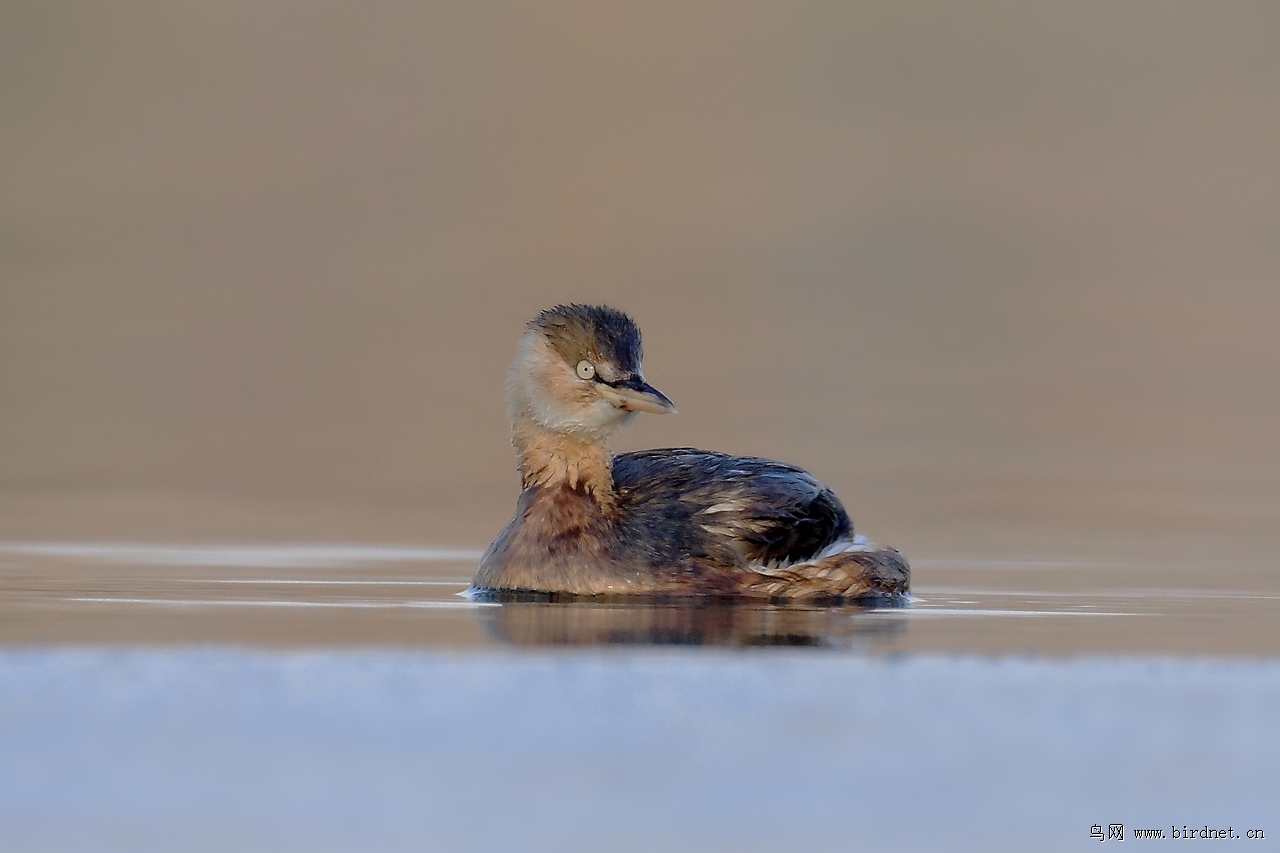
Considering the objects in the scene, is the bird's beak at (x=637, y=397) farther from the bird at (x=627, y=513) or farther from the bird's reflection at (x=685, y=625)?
the bird's reflection at (x=685, y=625)

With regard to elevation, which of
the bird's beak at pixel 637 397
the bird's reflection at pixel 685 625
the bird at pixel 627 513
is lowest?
the bird's reflection at pixel 685 625

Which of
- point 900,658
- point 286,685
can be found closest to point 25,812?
point 286,685

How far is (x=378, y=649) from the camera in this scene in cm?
545

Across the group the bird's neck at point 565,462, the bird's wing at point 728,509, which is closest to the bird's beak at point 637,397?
the bird's neck at point 565,462

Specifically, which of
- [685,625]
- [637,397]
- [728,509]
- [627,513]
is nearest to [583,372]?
[637,397]

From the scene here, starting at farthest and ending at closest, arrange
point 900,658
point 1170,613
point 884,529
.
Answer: point 884,529
point 1170,613
point 900,658

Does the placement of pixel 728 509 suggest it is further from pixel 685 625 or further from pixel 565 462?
pixel 685 625

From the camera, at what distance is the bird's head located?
25.6ft

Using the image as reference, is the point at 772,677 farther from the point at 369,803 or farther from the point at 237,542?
the point at 237,542

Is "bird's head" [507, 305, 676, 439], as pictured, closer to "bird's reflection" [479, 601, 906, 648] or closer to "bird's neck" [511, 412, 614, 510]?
"bird's neck" [511, 412, 614, 510]

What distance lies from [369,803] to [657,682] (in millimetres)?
1376

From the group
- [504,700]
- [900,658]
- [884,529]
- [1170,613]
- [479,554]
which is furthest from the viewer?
[884,529]

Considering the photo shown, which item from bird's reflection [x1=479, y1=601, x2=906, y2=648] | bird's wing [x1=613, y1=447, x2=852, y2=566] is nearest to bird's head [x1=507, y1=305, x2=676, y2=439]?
bird's wing [x1=613, y1=447, x2=852, y2=566]

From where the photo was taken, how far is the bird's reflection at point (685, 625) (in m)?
5.82
